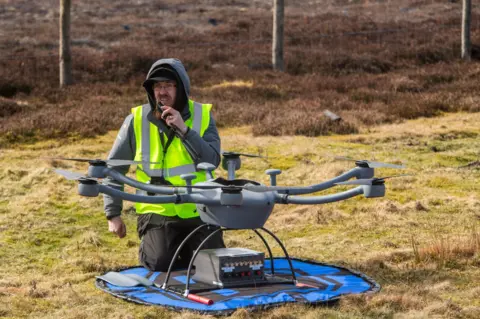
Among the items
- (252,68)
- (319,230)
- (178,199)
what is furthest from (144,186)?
(252,68)

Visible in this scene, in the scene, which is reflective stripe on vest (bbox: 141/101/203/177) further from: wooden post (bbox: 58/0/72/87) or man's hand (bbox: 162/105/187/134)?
wooden post (bbox: 58/0/72/87)

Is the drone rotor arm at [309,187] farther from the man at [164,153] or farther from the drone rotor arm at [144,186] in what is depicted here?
the man at [164,153]

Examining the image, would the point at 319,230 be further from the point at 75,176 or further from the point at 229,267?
the point at 75,176

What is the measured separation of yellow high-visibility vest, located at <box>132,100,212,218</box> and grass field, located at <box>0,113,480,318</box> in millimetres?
932

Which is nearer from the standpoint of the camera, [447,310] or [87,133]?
[447,310]

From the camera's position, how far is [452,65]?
2803 centimetres

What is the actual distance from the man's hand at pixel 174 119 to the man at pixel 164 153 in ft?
0.68

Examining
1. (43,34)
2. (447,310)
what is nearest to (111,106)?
(447,310)

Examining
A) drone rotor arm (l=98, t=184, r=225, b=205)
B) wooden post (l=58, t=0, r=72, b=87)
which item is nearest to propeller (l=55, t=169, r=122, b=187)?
drone rotor arm (l=98, t=184, r=225, b=205)

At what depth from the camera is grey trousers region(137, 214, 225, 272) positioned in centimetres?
703

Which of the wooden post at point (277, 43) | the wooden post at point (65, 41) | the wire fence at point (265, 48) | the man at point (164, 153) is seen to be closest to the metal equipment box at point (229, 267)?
the man at point (164, 153)

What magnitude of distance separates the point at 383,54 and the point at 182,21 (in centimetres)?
2117

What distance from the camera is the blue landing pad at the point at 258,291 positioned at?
5910mm

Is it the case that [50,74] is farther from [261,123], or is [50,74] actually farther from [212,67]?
[261,123]
